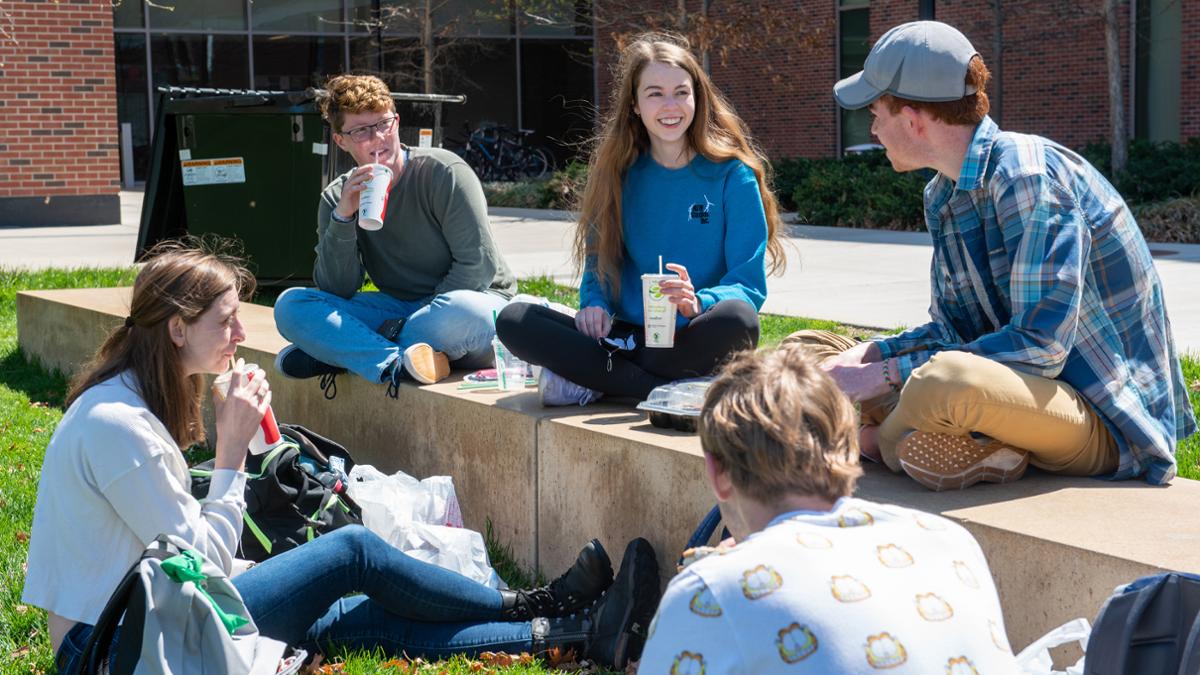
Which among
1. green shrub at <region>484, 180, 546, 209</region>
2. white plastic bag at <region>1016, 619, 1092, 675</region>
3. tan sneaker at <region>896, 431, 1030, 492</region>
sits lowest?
white plastic bag at <region>1016, 619, 1092, 675</region>

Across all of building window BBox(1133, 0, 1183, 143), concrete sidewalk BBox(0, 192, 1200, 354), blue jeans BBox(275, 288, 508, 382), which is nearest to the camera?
blue jeans BBox(275, 288, 508, 382)

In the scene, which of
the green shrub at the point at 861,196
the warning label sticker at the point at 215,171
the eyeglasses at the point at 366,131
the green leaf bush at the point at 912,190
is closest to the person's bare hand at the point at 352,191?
the eyeglasses at the point at 366,131

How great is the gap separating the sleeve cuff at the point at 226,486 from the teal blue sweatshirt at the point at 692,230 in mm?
1805

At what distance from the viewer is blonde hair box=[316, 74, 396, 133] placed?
5.03 metres

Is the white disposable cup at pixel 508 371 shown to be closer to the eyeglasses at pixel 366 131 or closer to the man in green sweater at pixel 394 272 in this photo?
the man in green sweater at pixel 394 272

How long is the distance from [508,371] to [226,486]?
2.01m

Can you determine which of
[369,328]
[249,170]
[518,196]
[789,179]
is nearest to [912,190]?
[789,179]

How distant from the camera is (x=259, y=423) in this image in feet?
10.4

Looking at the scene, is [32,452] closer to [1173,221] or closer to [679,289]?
[679,289]

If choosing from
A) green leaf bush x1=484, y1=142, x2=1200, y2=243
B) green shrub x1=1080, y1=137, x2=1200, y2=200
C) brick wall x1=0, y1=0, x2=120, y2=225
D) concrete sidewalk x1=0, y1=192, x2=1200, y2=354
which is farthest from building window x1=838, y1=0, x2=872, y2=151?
brick wall x1=0, y1=0, x2=120, y2=225

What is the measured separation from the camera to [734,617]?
177cm

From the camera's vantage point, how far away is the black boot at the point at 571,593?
3.86 metres

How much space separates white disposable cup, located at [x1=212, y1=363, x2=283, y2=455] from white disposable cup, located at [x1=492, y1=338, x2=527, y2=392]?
120 cm

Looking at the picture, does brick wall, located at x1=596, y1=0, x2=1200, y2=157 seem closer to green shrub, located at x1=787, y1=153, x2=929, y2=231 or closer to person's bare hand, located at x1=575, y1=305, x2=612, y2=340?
green shrub, located at x1=787, y1=153, x2=929, y2=231
